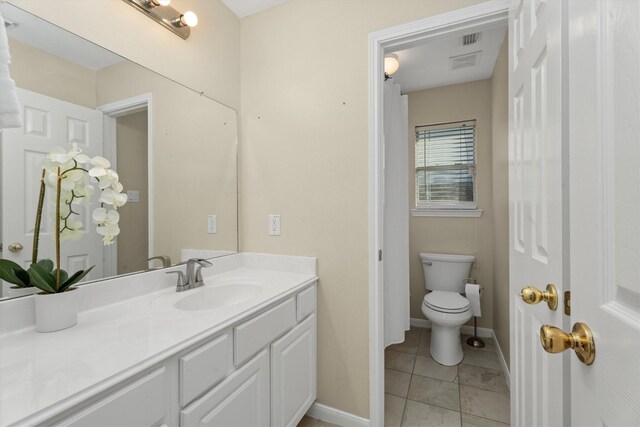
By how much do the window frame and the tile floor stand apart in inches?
47.2

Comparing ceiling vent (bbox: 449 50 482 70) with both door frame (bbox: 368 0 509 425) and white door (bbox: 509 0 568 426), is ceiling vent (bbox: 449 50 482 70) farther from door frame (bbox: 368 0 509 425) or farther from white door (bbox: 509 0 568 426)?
white door (bbox: 509 0 568 426)

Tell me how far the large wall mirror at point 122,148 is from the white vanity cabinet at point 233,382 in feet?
1.96

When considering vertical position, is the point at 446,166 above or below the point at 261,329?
above

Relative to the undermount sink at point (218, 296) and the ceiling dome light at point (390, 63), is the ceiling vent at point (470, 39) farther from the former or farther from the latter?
the undermount sink at point (218, 296)

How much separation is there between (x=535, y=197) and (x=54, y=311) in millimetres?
1487

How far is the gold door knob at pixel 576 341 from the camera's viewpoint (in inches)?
18.4

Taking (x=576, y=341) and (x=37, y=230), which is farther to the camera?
(x=37, y=230)

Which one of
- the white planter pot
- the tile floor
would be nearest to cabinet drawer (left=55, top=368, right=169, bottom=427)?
the white planter pot

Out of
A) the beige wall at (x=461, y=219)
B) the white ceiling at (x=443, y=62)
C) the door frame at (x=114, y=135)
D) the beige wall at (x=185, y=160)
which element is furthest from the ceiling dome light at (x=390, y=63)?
the door frame at (x=114, y=135)

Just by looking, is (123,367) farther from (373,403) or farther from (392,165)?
(392,165)

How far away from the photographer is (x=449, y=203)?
274cm

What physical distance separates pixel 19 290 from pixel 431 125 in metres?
3.04

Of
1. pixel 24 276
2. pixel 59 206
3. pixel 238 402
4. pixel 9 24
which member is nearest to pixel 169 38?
pixel 9 24

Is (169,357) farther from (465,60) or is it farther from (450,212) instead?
(465,60)
